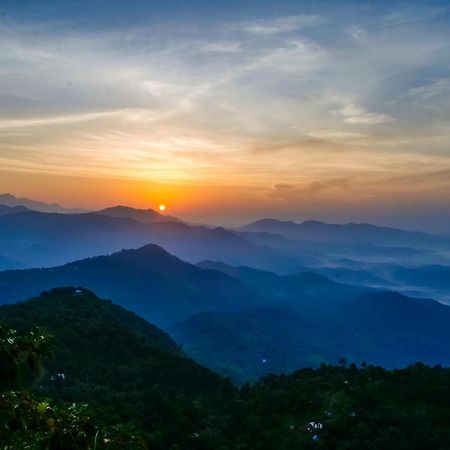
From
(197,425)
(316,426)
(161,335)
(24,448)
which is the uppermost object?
(24,448)

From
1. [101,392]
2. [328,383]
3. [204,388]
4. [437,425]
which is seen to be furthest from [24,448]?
[204,388]

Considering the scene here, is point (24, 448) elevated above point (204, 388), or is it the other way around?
point (24, 448)

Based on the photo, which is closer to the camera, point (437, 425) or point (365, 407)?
point (437, 425)

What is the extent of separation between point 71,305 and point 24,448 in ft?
343

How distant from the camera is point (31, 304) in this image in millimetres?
96438

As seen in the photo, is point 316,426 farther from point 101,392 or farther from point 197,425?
point 101,392

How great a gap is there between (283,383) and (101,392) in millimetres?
26055

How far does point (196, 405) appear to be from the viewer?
51.8m

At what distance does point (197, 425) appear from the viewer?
4603 centimetres

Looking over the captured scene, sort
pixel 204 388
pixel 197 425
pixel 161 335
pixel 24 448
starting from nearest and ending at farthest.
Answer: pixel 24 448 < pixel 197 425 < pixel 204 388 < pixel 161 335

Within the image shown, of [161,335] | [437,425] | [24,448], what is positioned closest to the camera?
[24,448]

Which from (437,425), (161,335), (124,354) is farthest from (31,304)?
(437,425)

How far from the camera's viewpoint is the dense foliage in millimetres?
8102

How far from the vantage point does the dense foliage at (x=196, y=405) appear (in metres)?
8.10
